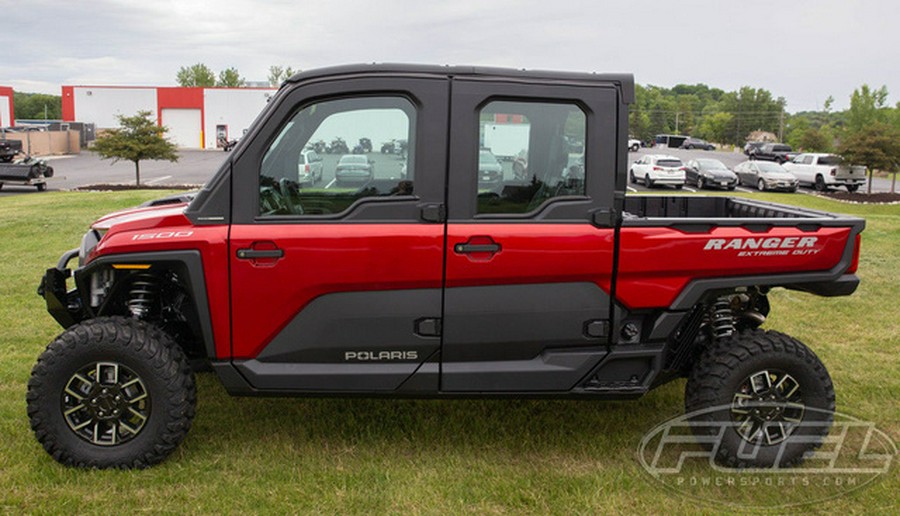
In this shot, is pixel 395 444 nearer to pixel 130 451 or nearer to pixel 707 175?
pixel 130 451

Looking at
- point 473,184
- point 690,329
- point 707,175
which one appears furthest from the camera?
point 707,175

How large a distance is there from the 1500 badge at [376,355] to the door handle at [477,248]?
61 cm

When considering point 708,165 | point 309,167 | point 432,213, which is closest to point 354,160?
point 309,167

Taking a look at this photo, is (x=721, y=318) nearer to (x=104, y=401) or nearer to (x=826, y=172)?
(x=104, y=401)

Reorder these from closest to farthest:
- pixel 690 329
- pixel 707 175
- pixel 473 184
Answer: pixel 473 184 < pixel 690 329 < pixel 707 175

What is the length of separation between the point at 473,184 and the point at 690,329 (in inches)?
62.1

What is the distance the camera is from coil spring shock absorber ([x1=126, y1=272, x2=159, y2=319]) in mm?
4504

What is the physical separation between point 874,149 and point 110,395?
3422 cm

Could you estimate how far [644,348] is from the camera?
174 inches

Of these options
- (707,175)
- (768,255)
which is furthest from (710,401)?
(707,175)

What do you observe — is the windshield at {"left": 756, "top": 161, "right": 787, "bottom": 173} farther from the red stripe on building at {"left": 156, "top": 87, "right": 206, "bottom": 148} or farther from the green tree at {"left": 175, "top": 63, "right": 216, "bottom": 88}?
the green tree at {"left": 175, "top": 63, "right": 216, "bottom": 88}

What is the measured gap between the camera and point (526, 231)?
4.17m

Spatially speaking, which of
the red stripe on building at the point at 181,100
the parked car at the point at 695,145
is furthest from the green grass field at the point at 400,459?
the parked car at the point at 695,145

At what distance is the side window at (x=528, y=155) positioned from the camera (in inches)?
166
